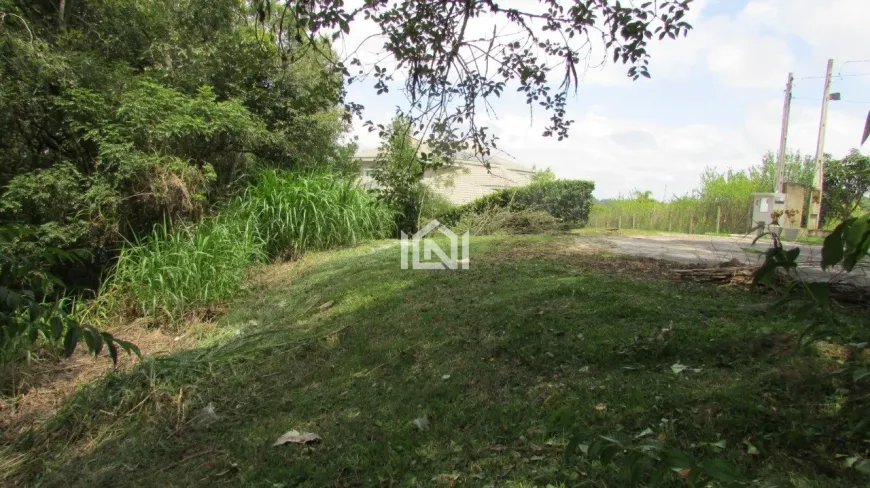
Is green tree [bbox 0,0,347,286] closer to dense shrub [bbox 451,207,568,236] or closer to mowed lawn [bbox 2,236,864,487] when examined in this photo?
dense shrub [bbox 451,207,568,236]

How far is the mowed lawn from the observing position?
1971 mm

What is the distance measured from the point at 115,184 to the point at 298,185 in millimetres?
2462

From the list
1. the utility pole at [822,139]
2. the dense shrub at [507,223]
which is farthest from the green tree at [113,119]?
the utility pole at [822,139]

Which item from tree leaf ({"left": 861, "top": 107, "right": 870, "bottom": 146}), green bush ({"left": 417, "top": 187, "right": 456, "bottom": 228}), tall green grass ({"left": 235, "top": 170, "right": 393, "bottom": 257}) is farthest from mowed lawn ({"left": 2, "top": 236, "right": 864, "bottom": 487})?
green bush ({"left": 417, "top": 187, "right": 456, "bottom": 228})

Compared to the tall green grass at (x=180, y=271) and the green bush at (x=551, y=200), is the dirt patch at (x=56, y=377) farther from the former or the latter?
the green bush at (x=551, y=200)

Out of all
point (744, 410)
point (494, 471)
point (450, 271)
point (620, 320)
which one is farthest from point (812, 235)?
point (494, 471)

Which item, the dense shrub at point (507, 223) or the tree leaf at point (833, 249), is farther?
the dense shrub at point (507, 223)

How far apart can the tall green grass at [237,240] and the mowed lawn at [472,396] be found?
1426 millimetres

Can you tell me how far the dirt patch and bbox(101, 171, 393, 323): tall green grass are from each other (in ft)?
1.25

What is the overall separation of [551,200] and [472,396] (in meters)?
9.61

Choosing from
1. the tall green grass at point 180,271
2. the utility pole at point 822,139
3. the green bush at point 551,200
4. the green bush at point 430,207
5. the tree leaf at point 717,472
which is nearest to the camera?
the tree leaf at point 717,472

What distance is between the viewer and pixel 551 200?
1170 centimetres

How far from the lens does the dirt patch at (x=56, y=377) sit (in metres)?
3.77

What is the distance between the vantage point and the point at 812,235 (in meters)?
11.7
